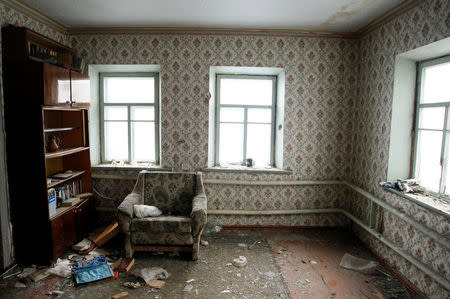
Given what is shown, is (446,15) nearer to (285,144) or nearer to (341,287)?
(285,144)

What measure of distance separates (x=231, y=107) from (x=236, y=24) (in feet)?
4.16

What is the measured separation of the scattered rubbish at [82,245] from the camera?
3.53 metres

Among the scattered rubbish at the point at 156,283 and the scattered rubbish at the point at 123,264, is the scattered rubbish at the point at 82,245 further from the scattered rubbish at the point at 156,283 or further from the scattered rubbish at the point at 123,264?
the scattered rubbish at the point at 156,283

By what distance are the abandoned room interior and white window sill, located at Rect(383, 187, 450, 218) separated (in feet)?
0.15

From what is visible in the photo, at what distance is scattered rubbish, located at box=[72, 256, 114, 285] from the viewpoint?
9.53ft

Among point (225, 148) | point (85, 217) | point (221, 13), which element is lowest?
point (85, 217)

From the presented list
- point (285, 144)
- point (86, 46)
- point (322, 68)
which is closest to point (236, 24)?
point (322, 68)

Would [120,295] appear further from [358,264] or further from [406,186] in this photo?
[406,186]

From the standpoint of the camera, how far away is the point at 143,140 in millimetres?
4609

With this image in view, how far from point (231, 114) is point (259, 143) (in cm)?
67

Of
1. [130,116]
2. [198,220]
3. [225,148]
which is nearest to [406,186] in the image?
[198,220]

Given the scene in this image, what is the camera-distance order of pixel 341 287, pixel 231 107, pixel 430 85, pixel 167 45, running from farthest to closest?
pixel 231 107 → pixel 167 45 → pixel 430 85 → pixel 341 287

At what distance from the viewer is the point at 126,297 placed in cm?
267

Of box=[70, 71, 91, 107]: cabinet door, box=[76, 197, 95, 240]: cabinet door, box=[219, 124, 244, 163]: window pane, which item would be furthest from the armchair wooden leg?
box=[219, 124, 244, 163]: window pane
